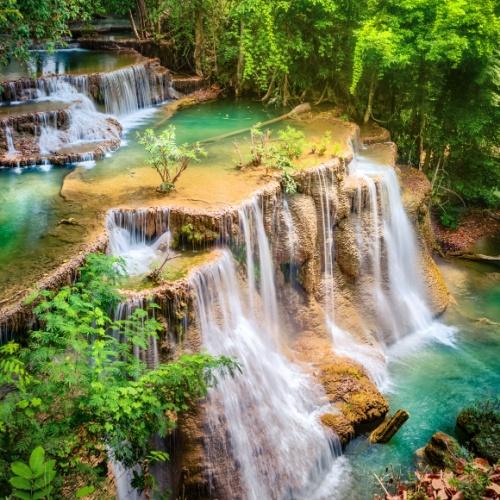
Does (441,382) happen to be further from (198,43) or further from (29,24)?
(198,43)

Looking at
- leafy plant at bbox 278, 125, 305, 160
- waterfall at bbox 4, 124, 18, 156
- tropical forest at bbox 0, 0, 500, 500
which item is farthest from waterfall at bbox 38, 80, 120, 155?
leafy plant at bbox 278, 125, 305, 160

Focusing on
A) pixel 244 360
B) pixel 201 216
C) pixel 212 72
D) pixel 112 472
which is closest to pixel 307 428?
pixel 244 360

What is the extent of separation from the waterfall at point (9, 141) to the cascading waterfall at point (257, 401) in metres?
5.96

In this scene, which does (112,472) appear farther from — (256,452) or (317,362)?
(317,362)

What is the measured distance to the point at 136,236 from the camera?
892 centimetres

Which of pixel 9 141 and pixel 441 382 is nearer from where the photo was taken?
pixel 441 382

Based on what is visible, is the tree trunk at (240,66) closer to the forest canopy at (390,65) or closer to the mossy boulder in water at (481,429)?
the forest canopy at (390,65)

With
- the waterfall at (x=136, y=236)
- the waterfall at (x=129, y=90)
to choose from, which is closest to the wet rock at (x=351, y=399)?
the waterfall at (x=136, y=236)

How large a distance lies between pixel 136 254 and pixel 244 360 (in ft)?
7.88

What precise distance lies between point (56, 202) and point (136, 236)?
1827mm

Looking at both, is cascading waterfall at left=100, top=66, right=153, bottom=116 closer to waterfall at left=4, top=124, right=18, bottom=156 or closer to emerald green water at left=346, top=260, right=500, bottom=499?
waterfall at left=4, top=124, right=18, bottom=156

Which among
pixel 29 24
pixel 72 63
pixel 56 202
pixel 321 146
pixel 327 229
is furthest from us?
pixel 72 63

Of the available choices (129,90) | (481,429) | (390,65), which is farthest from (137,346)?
(129,90)

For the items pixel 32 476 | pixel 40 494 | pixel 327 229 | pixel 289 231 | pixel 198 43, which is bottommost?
pixel 327 229
